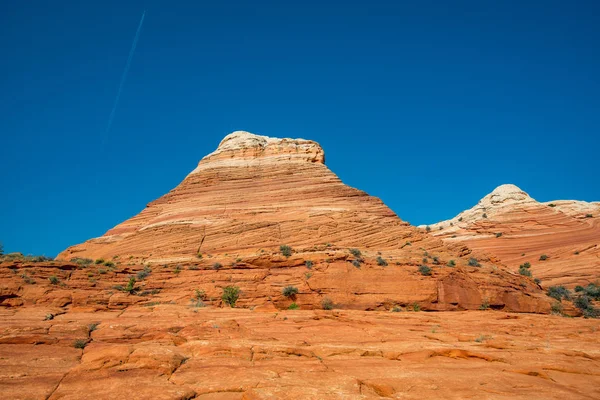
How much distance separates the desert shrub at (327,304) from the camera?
75.0ft

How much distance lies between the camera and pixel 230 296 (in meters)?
23.1

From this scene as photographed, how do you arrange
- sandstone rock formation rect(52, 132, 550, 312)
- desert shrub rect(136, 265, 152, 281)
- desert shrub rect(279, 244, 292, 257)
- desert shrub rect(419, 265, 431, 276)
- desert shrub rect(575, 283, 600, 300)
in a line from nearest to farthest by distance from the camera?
sandstone rock formation rect(52, 132, 550, 312) < desert shrub rect(136, 265, 152, 281) < desert shrub rect(419, 265, 431, 276) < desert shrub rect(279, 244, 292, 257) < desert shrub rect(575, 283, 600, 300)

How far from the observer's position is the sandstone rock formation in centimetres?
2433

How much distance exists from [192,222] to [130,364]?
2473 cm

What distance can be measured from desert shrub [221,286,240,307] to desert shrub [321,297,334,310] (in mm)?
4813

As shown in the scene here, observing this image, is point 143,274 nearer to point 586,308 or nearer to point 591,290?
point 586,308

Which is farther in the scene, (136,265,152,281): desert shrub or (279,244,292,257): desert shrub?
(279,244,292,257): desert shrub

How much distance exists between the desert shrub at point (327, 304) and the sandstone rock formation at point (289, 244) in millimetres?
304

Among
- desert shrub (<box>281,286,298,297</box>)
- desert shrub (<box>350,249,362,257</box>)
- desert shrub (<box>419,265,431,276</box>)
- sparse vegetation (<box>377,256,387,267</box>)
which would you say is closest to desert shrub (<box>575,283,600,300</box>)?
desert shrub (<box>419,265,431,276</box>)

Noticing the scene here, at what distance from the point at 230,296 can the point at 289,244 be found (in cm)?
843

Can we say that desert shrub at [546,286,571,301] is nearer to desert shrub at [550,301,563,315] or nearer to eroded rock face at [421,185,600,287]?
desert shrub at [550,301,563,315]

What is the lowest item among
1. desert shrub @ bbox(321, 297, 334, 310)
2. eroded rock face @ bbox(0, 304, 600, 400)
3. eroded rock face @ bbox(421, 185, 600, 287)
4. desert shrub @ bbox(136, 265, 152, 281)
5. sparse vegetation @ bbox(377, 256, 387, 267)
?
eroded rock face @ bbox(0, 304, 600, 400)

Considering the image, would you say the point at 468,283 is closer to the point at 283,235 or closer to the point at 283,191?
the point at 283,235

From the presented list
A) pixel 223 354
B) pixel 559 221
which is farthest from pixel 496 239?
pixel 223 354
